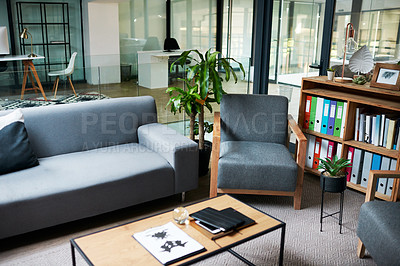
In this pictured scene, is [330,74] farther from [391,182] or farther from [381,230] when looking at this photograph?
[381,230]

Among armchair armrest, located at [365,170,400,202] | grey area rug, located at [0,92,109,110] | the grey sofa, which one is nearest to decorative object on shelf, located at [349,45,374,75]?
armchair armrest, located at [365,170,400,202]

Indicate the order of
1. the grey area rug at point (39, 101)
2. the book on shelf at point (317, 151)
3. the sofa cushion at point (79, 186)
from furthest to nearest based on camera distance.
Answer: the grey area rug at point (39, 101), the book on shelf at point (317, 151), the sofa cushion at point (79, 186)

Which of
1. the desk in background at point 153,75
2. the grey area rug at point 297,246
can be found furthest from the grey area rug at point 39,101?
the grey area rug at point 297,246

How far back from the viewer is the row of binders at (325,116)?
Result: 3445mm

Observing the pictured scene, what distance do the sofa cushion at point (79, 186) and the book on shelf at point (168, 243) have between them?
79 cm

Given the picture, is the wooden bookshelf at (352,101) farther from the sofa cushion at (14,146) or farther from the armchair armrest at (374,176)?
the sofa cushion at (14,146)

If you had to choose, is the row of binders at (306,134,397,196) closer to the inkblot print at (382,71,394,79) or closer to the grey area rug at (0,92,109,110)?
the inkblot print at (382,71,394,79)

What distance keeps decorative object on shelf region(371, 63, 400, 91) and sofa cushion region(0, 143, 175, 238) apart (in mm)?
1828

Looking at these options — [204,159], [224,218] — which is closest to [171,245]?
[224,218]

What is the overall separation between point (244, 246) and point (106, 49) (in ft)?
21.1

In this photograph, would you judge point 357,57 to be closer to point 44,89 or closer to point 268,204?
point 268,204

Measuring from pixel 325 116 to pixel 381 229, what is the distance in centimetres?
169

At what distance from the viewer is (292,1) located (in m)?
4.27

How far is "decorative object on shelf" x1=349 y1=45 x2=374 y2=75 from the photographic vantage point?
3.35m
